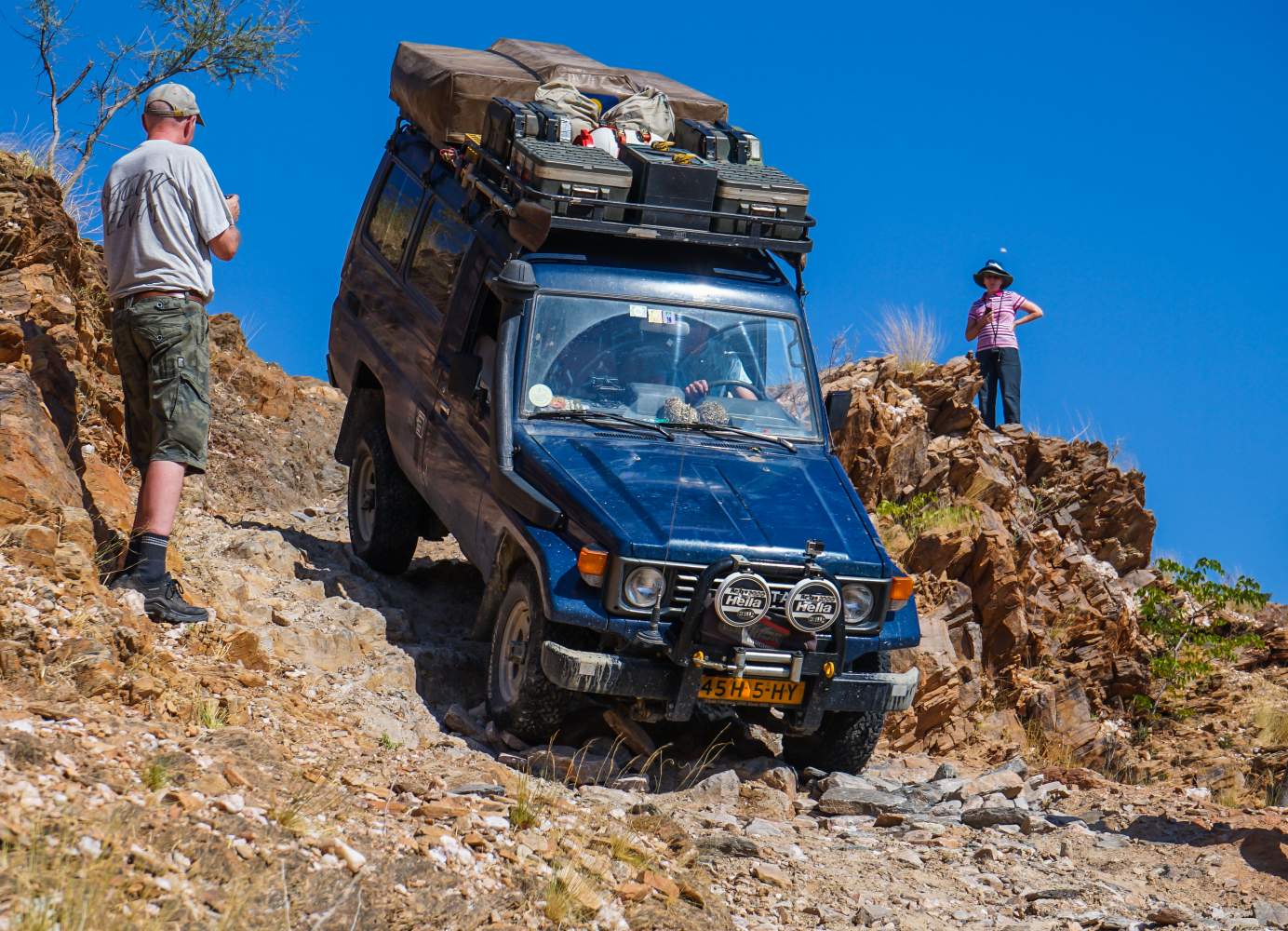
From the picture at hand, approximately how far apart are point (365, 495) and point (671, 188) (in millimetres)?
3155

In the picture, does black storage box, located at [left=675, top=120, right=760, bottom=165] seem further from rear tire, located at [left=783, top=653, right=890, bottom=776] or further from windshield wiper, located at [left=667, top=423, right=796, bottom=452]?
rear tire, located at [left=783, top=653, right=890, bottom=776]

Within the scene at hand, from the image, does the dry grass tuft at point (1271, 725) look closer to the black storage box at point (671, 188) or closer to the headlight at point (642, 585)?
the black storage box at point (671, 188)

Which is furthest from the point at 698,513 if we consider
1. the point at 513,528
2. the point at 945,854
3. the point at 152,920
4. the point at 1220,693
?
the point at 1220,693

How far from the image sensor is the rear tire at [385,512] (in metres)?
10.6

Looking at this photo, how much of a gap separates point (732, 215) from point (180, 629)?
369cm

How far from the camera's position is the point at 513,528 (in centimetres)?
830

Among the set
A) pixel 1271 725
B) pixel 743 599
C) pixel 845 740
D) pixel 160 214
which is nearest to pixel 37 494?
pixel 160 214

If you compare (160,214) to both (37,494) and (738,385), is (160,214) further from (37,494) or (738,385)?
(738,385)

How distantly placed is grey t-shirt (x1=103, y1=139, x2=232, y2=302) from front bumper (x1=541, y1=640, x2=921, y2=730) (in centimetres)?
246

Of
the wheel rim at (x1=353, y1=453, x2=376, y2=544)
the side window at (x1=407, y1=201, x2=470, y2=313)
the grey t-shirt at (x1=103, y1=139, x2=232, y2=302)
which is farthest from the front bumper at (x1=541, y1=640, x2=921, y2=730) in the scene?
the wheel rim at (x1=353, y1=453, x2=376, y2=544)

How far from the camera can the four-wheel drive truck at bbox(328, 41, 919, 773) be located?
7.71 metres

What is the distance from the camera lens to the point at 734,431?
888cm

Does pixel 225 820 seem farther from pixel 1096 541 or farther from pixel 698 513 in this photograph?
pixel 1096 541

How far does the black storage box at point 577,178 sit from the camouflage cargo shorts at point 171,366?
1942mm
